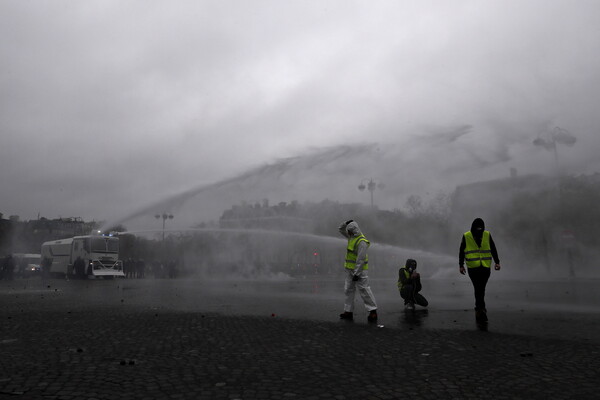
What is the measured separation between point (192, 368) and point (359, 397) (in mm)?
1847

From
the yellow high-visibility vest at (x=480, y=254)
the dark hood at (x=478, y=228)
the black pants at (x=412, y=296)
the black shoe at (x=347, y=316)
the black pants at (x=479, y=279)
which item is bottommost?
the black shoe at (x=347, y=316)

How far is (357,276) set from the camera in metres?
8.48

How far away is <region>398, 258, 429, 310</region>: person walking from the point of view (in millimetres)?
9875

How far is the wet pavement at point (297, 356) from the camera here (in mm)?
3859

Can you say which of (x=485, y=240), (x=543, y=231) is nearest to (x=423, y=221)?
(x=543, y=231)

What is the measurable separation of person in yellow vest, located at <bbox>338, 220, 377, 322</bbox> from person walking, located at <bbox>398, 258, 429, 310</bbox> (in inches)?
67.4

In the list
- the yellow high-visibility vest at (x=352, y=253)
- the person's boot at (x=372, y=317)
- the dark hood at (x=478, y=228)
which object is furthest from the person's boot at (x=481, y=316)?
the yellow high-visibility vest at (x=352, y=253)

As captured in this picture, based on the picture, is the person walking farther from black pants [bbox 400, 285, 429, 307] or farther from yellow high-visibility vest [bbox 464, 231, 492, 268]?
yellow high-visibility vest [bbox 464, 231, 492, 268]

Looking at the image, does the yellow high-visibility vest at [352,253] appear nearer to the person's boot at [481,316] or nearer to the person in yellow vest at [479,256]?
the person in yellow vest at [479,256]

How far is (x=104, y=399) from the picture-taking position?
3.57m

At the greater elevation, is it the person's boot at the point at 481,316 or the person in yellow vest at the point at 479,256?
the person in yellow vest at the point at 479,256

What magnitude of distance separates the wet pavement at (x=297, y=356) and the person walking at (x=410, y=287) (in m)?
0.83

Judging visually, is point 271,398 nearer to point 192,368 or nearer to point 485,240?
point 192,368

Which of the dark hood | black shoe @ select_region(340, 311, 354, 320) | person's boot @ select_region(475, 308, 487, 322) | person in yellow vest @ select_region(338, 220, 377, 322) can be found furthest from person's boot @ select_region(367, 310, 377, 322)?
the dark hood
